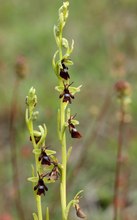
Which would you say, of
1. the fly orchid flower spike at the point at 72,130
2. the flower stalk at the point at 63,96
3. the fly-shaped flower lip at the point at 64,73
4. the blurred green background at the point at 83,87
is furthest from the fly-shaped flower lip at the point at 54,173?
the blurred green background at the point at 83,87

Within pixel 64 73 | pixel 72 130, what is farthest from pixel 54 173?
pixel 64 73

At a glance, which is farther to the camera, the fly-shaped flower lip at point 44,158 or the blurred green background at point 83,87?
the blurred green background at point 83,87

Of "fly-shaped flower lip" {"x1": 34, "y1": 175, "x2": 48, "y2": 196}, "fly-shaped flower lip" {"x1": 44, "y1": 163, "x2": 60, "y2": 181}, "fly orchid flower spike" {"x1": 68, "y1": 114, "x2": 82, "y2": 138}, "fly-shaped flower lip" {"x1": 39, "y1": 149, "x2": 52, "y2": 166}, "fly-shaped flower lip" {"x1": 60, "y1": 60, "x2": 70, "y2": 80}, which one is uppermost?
"fly-shaped flower lip" {"x1": 60, "y1": 60, "x2": 70, "y2": 80}

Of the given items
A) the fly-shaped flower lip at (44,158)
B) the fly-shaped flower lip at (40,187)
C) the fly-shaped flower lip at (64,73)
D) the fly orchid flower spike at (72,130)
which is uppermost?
the fly-shaped flower lip at (64,73)

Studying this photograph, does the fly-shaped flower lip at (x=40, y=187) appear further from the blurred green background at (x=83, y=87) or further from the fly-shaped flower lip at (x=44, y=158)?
the blurred green background at (x=83, y=87)

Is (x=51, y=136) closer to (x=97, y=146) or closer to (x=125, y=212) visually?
(x=97, y=146)

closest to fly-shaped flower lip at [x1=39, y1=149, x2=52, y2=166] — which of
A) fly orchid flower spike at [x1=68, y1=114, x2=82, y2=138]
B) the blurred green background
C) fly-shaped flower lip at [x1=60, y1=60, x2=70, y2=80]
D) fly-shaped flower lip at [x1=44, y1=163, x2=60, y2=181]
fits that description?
fly-shaped flower lip at [x1=44, y1=163, x2=60, y2=181]

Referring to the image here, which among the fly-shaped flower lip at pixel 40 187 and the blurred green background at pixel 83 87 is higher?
the blurred green background at pixel 83 87

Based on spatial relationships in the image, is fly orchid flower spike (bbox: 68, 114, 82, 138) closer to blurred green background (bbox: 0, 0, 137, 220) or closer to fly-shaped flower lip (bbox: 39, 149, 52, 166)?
fly-shaped flower lip (bbox: 39, 149, 52, 166)

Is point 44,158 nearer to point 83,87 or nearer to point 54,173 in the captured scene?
point 54,173
